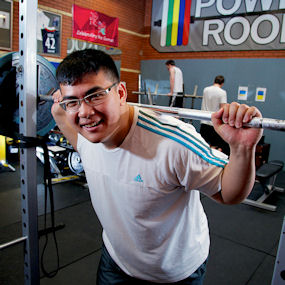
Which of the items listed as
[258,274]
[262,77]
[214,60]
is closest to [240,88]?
[262,77]

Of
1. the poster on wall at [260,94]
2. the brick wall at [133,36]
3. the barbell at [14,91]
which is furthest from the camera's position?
the brick wall at [133,36]

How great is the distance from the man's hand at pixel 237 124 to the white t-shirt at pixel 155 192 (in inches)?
5.1

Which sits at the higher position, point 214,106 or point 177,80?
point 177,80

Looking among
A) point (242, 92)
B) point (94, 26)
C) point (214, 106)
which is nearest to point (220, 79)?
point (214, 106)

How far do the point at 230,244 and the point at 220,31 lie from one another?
17.5ft

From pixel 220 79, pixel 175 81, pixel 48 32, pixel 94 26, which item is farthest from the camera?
pixel 94 26

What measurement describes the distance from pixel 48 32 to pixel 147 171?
19.5 feet

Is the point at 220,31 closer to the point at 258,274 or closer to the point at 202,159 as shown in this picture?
the point at 258,274

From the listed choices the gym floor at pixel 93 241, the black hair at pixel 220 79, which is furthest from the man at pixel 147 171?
the black hair at pixel 220 79

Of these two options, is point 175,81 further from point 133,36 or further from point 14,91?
point 14,91

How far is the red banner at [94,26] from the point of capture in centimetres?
666

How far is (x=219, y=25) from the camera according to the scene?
6.38 meters

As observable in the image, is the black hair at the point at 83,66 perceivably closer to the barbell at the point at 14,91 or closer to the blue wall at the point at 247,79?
the barbell at the point at 14,91

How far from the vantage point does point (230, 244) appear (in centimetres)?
260
